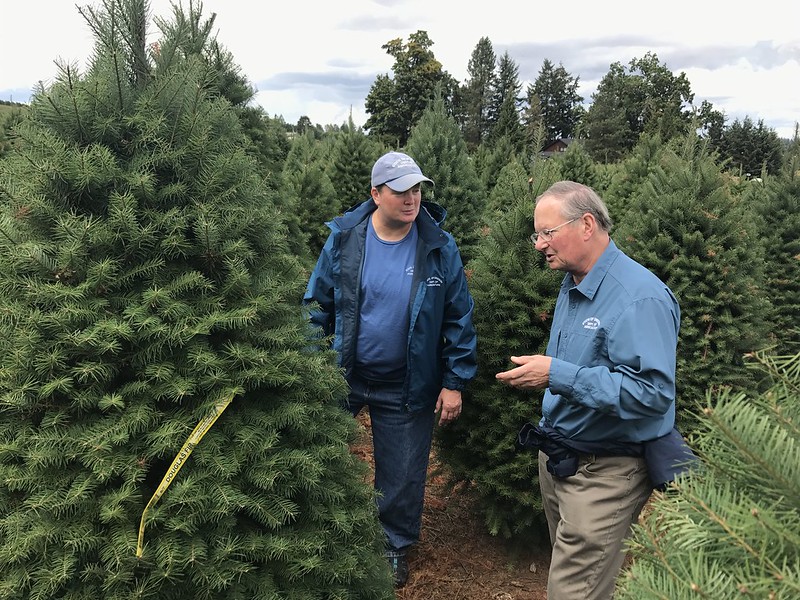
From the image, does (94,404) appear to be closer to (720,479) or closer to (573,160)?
(720,479)

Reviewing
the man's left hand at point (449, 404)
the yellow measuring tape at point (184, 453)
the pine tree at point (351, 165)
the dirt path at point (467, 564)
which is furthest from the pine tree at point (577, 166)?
the yellow measuring tape at point (184, 453)

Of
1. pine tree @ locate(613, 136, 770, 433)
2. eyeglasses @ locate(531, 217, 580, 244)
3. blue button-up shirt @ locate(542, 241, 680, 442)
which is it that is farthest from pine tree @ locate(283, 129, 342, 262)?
blue button-up shirt @ locate(542, 241, 680, 442)

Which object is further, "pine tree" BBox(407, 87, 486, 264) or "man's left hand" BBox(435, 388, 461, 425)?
"pine tree" BBox(407, 87, 486, 264)

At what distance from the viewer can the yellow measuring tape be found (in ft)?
5.81

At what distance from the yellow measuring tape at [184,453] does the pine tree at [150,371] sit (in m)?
0.01

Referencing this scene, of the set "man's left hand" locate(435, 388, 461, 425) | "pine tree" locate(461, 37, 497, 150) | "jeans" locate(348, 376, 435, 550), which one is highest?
"pine tree" locate(461, 37, 497, 150)

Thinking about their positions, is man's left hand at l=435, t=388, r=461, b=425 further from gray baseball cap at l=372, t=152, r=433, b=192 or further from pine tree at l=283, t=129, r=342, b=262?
pine tree at l=283, t=129, r=342, b=262

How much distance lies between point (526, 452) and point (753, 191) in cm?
690

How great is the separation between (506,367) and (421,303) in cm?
89

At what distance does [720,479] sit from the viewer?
44.6 inches

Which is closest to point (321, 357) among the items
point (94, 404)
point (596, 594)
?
point (94, 404)

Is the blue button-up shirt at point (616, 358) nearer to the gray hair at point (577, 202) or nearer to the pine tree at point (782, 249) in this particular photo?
the gray hair at point (577, 202)

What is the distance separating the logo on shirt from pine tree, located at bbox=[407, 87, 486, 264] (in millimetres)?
6219

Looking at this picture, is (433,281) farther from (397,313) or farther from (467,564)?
(467,564)
